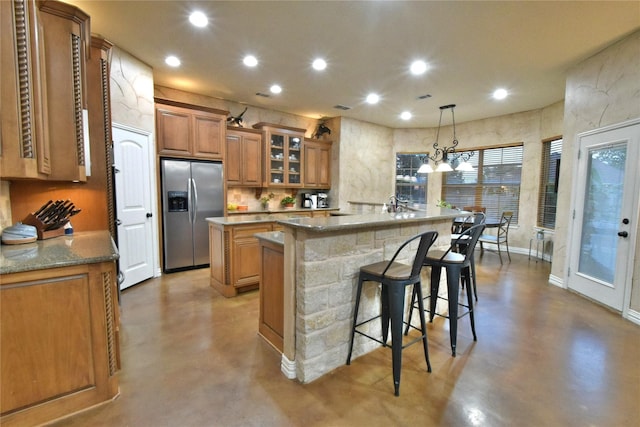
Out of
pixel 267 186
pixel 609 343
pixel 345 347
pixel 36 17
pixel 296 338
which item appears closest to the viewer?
pixel 36 17

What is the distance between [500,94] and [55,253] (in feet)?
19.1

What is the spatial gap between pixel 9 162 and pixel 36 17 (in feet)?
2.98

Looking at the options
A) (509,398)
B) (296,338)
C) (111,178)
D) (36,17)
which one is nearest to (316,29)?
(36,17)

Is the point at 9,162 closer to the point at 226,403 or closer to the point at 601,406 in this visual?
the point at 226,403

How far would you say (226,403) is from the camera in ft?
5.71

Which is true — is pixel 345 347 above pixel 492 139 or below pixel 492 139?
below

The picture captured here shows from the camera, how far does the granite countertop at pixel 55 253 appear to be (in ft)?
4.78

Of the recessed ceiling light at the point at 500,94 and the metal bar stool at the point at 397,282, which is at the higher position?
the recessed ceiling light at the point at 500,94

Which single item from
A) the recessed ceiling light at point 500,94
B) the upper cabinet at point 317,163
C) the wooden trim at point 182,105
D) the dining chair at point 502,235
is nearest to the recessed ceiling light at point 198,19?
the wooden trim at point 182,105

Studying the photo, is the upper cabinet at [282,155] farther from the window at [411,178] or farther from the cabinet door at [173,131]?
the window at [411,178]

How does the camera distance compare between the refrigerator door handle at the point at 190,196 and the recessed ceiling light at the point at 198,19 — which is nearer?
the recessed ceiling light at the point at 198,19

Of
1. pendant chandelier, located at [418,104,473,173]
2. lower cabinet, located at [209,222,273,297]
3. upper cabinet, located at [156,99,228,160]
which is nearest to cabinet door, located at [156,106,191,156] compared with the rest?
upper cabinet, located at [156,99,228,160]

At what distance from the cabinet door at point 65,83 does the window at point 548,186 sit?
6.77 meters

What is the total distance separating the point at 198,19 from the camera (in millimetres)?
2701
